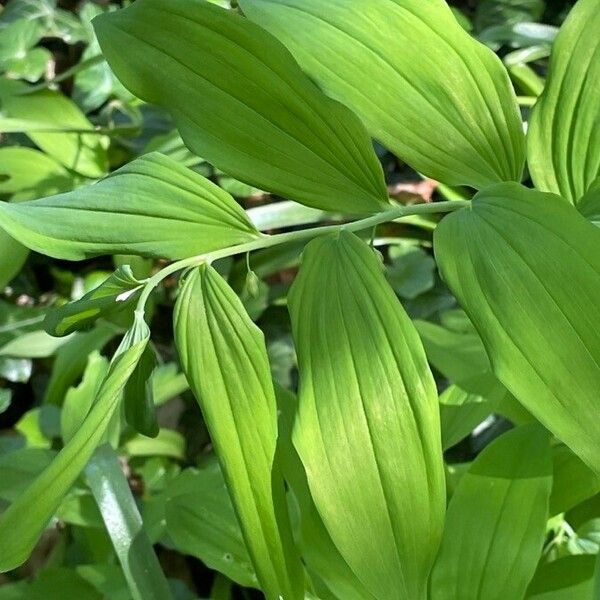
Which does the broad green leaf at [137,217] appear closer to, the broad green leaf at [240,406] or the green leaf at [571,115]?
the broad green leaf at [240,406]

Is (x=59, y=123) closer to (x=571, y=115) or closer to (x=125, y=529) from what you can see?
(x=125, y=529)

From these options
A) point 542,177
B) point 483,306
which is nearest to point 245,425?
point 483,306

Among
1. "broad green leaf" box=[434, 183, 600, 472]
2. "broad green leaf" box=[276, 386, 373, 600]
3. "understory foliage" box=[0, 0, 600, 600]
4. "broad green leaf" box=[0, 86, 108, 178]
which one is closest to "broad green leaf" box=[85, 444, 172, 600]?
"understory foliage" box=[0, 0, 600, 600]

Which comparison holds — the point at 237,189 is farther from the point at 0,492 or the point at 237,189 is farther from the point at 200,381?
the point at 200,381

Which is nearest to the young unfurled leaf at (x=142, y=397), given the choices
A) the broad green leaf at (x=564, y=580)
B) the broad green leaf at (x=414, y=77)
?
the broad green leaf at (x=414, y=77)

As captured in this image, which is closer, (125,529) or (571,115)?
(571,115)

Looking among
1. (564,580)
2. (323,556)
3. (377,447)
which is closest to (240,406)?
(377,447)
